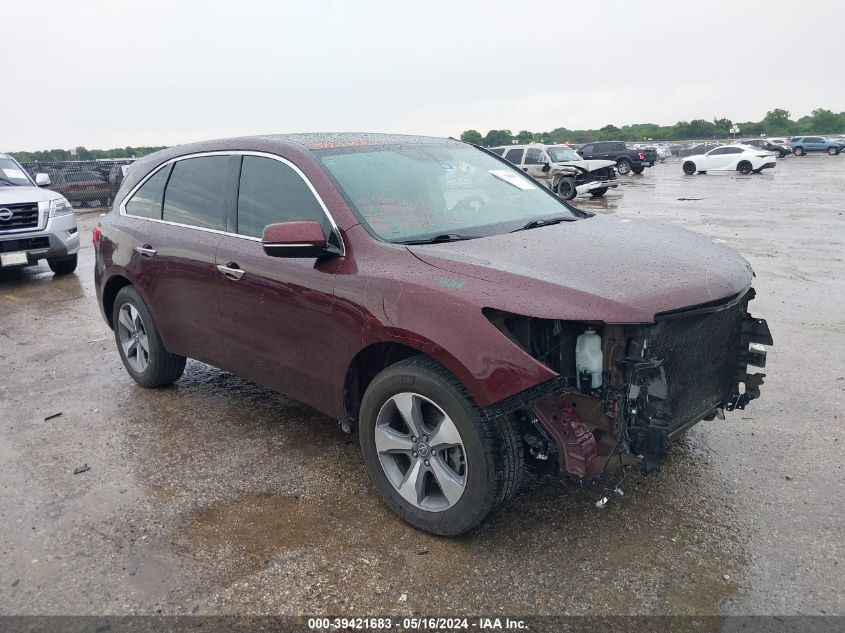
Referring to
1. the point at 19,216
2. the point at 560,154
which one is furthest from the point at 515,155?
the point at 19,216

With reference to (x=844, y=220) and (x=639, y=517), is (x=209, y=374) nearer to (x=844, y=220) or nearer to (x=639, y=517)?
(x=639, y=517)

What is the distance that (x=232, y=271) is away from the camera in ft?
13.1

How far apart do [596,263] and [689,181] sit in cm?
2871

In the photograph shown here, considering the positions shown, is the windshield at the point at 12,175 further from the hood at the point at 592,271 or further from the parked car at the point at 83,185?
the parked car at the point at 83,185

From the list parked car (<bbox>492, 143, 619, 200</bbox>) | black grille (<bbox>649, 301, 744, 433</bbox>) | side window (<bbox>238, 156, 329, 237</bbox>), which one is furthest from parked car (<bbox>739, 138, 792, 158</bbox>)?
side window (<bbox>238, 156, 329, 237</bbox>)

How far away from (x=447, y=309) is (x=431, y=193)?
1.12 meters

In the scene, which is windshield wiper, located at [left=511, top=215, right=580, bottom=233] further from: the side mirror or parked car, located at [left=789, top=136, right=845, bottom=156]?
parked car, located at [left=789, top=136, right=845, bottom=156]

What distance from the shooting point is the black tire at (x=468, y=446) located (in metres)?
2.85

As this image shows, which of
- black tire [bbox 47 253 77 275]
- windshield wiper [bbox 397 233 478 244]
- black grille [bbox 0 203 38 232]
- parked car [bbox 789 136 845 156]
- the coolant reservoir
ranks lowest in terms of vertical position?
parked car [bbox 789 136 845 156]

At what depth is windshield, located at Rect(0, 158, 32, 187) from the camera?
10.2 metres

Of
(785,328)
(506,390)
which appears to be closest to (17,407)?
(506,390)

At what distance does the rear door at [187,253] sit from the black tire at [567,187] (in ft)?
57.0

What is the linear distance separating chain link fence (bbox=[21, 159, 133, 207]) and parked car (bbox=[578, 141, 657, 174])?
21.4 meters

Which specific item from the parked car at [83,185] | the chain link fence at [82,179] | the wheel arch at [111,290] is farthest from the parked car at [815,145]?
the wheel arch at [111,290]
